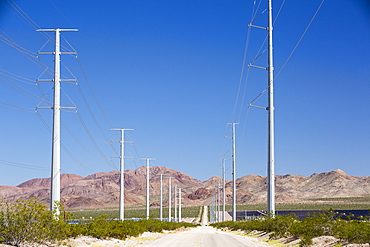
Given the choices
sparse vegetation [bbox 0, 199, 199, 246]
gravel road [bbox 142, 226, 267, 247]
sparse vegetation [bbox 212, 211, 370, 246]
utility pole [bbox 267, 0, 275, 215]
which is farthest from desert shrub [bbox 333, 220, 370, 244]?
sparse vegetation [bbox 0, 199, 199, 246]

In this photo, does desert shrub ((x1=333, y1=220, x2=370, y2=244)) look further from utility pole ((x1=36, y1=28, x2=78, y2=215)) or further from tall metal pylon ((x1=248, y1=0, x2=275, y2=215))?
utility pole ((x1=36, y1=28, x2=78, y2=215))

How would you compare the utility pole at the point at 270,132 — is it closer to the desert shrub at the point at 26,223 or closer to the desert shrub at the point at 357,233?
the desert shrub at the point at 357,233

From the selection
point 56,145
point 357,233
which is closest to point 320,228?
point 357,233

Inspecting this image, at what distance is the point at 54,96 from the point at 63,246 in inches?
385

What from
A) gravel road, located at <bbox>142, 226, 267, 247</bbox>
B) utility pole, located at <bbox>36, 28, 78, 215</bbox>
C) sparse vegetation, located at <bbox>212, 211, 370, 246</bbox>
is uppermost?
utility pole, located at <bbox>36, 28, 78, 215</bbox>

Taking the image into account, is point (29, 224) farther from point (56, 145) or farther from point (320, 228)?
point (320, 228)

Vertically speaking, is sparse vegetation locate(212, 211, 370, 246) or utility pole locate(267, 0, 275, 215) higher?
utility pole locate(267, 0, 275, 215)

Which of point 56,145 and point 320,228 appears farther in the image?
point 56,145

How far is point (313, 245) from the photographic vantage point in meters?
24.8

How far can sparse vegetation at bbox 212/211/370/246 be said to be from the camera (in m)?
21.6

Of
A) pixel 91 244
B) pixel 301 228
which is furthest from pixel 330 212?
pixel 91 244

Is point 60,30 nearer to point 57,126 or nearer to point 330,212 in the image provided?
point 57,126

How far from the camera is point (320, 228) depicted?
2744 cm

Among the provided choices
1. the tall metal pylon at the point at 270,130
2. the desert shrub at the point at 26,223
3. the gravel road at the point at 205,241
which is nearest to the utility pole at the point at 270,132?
the tall metal pylon at the point at 270,130
